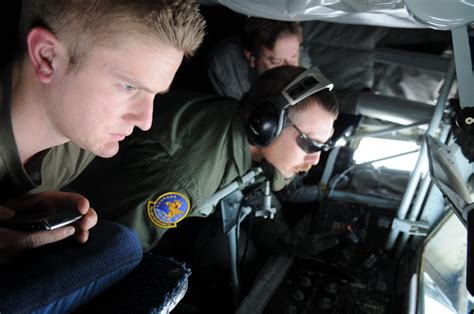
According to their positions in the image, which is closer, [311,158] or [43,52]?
[43,52]

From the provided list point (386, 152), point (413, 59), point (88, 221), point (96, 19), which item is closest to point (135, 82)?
point (96, 19)

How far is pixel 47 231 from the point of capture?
78 centimetres

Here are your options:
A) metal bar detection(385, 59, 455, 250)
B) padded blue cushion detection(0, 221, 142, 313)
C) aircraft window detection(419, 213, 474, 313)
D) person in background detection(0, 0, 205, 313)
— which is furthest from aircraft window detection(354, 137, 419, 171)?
padded blue cushion detection(0, 221, 142, 313)

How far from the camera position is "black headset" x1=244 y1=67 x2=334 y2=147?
1.27 meters

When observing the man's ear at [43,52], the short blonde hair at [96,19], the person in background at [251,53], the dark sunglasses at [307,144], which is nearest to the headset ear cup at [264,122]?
the dark sunglasses at [307,144]

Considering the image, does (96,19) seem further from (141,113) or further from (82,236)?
(82,236)

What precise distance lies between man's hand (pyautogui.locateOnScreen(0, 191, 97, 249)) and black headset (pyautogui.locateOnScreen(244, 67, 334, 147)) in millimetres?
583

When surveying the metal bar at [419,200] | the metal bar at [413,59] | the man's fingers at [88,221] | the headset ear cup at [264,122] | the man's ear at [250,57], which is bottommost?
the man's fingers at [88,221]

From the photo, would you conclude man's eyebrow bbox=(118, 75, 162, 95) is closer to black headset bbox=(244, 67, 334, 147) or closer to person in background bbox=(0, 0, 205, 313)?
person in background bbox=(0, 0, 205, 313)

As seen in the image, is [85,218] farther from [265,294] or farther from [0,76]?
[265,294]

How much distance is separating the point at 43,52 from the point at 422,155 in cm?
124

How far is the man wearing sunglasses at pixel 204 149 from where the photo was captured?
1269 millimetres

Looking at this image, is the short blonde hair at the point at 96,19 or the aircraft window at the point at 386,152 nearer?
the short blonde hair at the point at 96,19

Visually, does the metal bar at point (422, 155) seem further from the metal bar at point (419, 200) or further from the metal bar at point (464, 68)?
the metal bar at point (464, 68)
